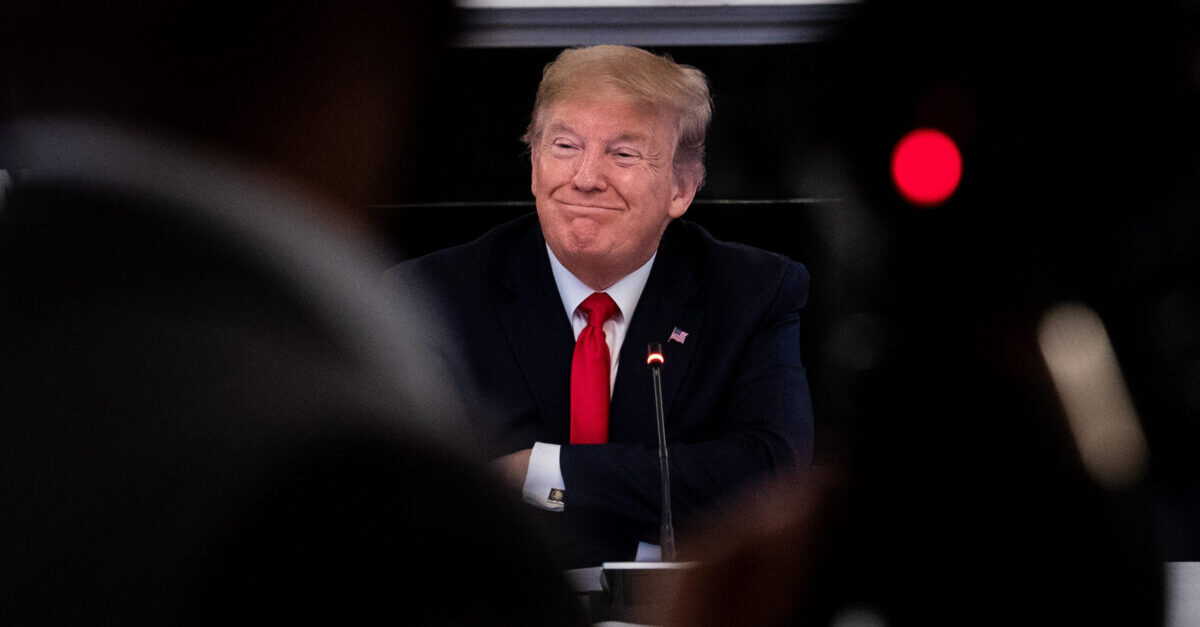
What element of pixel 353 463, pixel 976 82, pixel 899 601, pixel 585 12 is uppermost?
pixel 585 12

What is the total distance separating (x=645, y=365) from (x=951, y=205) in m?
0.51

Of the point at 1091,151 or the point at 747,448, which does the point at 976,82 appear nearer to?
the point at 1091,151

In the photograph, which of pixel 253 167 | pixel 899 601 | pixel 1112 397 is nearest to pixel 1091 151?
pixel 1112 397

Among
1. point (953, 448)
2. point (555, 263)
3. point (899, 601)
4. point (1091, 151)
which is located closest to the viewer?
point (899, 601)

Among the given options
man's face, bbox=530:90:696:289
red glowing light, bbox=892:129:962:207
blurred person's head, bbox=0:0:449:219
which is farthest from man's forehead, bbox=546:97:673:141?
blurred person's head, bbox=0:0:449:219

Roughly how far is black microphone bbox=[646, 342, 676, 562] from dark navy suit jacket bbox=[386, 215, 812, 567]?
1 centimetres

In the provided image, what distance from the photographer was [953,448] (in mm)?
1363

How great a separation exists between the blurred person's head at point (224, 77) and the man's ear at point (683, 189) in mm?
1383

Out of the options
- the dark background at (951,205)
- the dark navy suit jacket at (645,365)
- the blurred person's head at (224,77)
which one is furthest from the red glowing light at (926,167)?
the blurred person's head at (224,77)

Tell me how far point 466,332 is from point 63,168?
4.76 feet

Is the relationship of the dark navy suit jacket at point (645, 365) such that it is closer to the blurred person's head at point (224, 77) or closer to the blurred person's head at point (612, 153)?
the blurred person's head at point (612, 153)

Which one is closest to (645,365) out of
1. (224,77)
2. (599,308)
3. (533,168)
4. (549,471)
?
(599,308)

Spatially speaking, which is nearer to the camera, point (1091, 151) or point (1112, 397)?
point (1091, 151)

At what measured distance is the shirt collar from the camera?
66.9 inches
